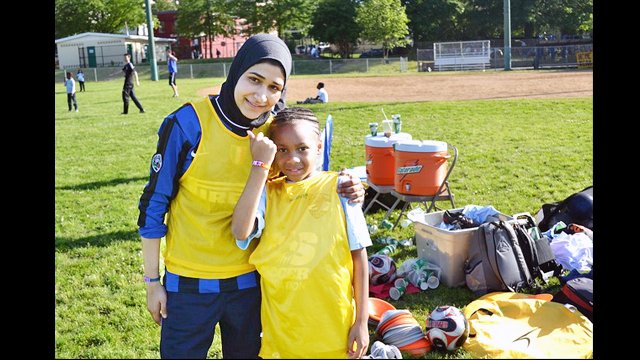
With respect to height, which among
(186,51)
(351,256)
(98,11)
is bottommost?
(351,256)

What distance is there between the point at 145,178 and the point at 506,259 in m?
6.77

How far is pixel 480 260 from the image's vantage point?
4703 mm

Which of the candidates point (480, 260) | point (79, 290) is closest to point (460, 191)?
point (480, 260)

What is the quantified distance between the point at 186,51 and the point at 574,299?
65.4 m

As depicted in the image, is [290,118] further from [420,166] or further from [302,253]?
[420,166]

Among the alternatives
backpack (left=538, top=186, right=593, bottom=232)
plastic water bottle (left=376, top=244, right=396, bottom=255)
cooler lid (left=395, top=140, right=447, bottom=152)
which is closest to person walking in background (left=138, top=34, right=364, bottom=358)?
plastic water bottle (left=376, top=244, right=396, bottom=255)

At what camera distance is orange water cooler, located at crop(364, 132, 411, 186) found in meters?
6.40

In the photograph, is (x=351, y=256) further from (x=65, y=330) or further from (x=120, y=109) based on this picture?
(x=120, y=109)

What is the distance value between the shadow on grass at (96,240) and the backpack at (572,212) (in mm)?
4346

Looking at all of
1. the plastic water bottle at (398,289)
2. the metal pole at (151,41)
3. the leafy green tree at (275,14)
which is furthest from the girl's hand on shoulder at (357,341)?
the leafy green tree at (275,14)

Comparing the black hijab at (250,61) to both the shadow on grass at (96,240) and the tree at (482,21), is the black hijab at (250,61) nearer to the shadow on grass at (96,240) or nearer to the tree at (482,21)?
the shadow on grass at (96,240)

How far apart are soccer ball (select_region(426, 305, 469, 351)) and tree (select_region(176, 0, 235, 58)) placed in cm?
5660
